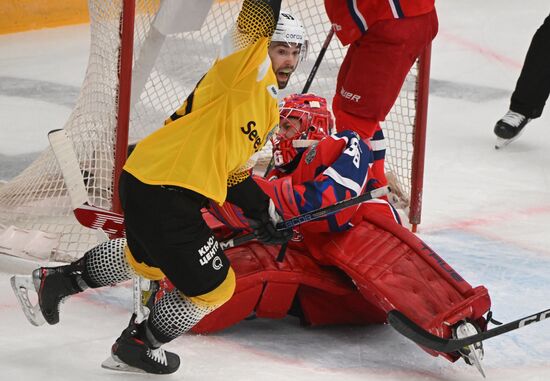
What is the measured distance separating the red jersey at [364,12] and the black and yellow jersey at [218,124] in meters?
1.05

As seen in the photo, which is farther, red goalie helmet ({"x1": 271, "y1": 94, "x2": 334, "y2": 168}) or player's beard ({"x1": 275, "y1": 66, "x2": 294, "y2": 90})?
red goalie helmet ({"x1": 271, "y1": 94, "x2": 334, "y2": 168})

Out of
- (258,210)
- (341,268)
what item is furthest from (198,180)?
(341,268)

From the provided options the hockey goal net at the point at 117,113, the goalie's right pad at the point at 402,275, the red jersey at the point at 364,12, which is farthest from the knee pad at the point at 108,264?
the red jersey at the point at 364,12

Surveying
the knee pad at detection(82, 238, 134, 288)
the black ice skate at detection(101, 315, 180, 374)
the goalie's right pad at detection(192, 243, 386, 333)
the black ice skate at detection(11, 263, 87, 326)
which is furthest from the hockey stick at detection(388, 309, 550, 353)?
the black ice skate at detection(11, 263, 87, 326)

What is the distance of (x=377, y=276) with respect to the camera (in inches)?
106

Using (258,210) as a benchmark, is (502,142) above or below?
below

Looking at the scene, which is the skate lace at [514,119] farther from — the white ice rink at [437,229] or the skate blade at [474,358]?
the skate blade at [474,358]

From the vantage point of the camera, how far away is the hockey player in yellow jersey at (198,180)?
223 centimetres

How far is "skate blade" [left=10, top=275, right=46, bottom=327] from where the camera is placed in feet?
8.42

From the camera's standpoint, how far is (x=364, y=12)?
10.7 ft

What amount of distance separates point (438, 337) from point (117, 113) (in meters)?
1.15

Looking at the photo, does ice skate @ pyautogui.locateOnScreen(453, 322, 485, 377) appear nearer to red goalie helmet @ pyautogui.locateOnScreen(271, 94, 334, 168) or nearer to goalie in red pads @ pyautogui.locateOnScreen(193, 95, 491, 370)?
goalie in red pads @ pyautogui.locateOnScreen(193, 95, 491, 370)

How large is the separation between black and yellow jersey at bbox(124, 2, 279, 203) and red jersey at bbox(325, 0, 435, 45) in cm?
105

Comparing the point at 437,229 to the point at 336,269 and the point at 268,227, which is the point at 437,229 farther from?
the point at 268,227
